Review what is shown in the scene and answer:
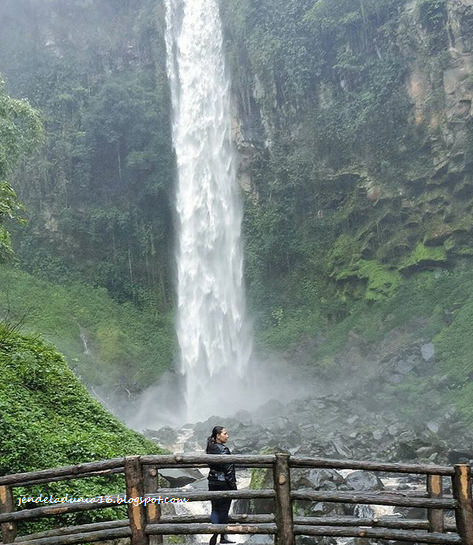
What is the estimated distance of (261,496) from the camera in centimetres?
468

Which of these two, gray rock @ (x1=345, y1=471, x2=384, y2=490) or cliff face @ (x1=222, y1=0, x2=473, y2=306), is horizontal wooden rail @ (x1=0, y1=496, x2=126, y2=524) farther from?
cliff face @ (x1=222, y1=0, x2=473, y2=306)

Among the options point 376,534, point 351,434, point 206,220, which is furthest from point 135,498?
point 206,220

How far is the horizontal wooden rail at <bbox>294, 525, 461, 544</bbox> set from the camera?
451 centimetres

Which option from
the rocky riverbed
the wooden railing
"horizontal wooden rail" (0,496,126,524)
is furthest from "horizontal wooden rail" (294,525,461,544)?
the rocky riverbed

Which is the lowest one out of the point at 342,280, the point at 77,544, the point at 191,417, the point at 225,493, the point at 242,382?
the point at 77,544

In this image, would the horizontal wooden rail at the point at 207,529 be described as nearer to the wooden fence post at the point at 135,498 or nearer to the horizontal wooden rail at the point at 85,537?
the wooden fence post at the point at 135,498

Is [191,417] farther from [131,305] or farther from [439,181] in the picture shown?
[439,181]

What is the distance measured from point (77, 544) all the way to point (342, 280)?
23428 mm

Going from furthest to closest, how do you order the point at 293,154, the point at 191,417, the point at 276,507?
the point at 293,154
the point at 191,417
the point at 276,507

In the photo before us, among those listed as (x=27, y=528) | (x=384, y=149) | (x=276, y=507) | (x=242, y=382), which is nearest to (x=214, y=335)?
(x=242, y=382)

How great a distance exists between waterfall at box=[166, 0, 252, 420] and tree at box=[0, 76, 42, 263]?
44.6 feet

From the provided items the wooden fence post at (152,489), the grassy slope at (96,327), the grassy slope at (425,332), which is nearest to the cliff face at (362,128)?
the grassy slope at (425,332)

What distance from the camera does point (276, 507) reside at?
4527 millimetres

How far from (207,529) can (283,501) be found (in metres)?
0.67
